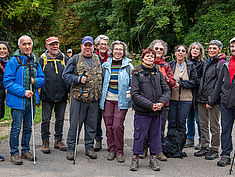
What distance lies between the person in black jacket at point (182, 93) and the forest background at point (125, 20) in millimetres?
6543

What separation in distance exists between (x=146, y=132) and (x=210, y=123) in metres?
1.57

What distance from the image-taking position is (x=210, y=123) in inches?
233

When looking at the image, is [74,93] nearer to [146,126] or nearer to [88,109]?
[88,109]

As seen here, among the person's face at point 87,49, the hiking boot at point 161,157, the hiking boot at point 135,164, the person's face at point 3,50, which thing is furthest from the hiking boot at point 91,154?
the person's face at point 3,50

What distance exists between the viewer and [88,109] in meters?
5.62

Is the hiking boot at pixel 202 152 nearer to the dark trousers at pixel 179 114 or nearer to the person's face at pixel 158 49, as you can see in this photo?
the dark trousers at pixel 179 114

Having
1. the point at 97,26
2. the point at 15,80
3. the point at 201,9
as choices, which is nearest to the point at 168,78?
the point at 15,80

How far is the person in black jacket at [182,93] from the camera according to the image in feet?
19.1

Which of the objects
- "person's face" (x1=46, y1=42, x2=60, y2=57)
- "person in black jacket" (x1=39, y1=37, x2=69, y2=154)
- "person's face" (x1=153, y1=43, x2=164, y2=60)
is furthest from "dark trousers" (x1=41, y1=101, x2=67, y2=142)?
"person's face" (x1=153, y1=43, x2=164, y2=60)

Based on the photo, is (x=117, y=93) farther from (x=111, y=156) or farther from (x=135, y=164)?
(x=135, y=164)

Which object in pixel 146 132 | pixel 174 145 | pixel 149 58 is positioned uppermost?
pixel 149 58

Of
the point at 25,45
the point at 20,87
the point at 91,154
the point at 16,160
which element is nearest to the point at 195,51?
the point at 91,154

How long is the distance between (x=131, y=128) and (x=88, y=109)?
3.01 m

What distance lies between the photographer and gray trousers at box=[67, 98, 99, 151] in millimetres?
5531
